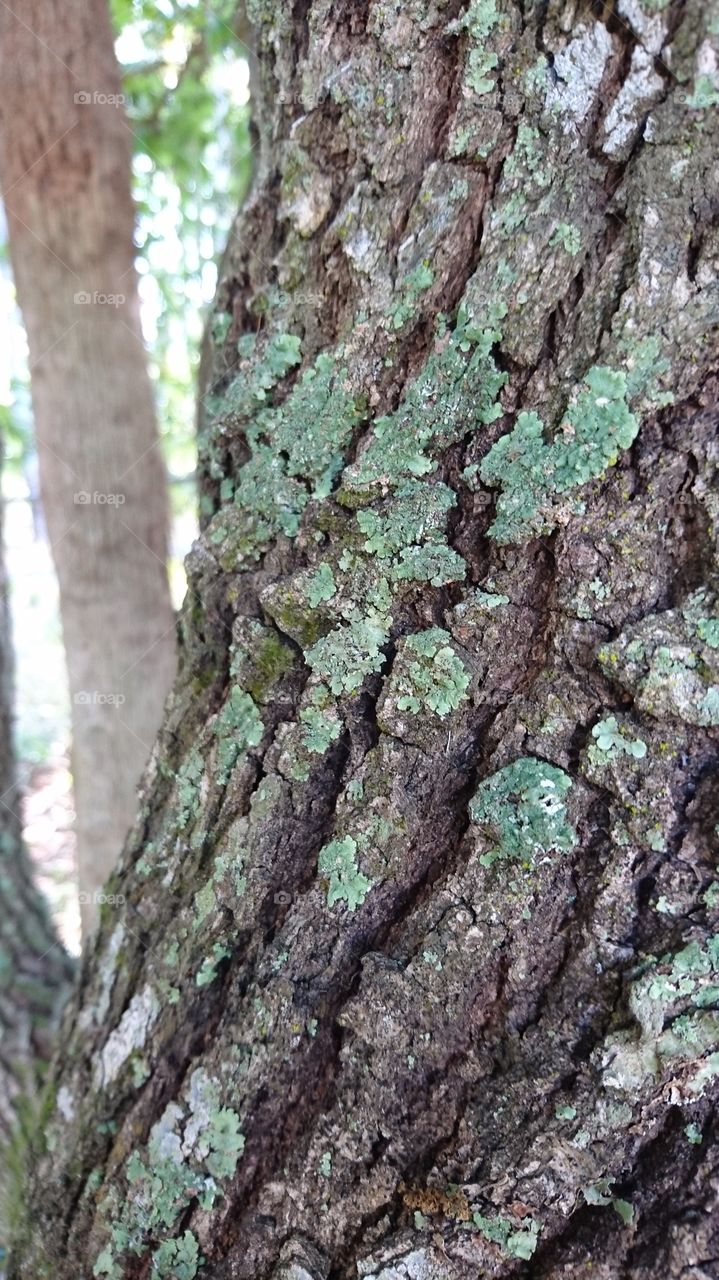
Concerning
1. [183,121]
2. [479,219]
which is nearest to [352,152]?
[479,219]

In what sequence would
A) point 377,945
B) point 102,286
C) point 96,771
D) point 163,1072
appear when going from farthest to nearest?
point 96,771 < point 102,286 < point 163,1072 < point 377,945

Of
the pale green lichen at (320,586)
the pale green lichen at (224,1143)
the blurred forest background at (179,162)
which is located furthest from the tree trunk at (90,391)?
the pale green lichen at (320,586)

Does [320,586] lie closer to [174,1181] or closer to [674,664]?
[674,664]

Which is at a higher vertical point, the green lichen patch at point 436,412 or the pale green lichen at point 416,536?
the green lichen patch at point 436,412

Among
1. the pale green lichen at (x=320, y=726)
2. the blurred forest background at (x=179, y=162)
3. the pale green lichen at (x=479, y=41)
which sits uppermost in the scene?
the blurred forest background at (x=179, y=162)

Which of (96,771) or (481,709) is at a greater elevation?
(96,771)

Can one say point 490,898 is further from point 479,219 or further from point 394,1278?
point 479,219

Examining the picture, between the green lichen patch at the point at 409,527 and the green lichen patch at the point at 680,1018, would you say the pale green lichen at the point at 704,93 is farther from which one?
the green lichen patch at the point at 680,1018

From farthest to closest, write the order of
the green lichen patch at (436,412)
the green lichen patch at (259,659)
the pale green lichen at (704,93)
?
1. the green lichen patch at (259,659)
2. the green lichen patch at (436,412)
3. the pale green lichen at (704,93)
